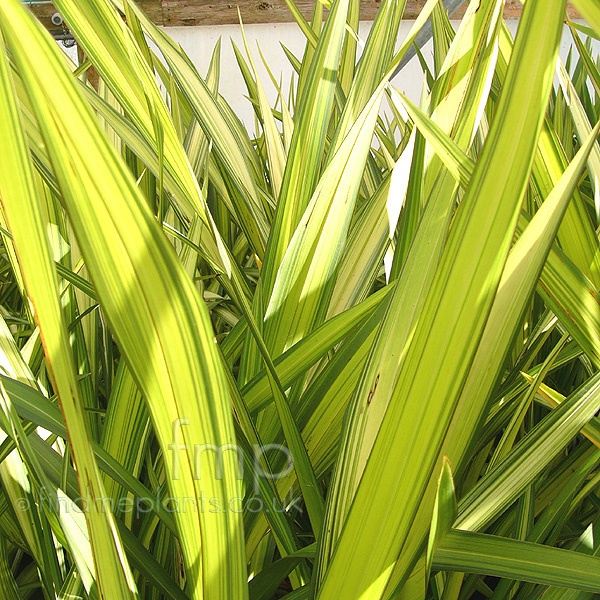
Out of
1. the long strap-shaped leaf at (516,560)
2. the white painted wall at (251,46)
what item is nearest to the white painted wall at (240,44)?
the white painted wall at (251,46)

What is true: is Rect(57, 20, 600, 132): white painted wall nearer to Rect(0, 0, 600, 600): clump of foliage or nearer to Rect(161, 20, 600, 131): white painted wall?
Rect(161, 20, 600, 131): white painted wall

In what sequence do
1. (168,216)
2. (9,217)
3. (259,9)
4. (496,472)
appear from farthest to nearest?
(259,9)
(168,216)
(496,472)
(9,217)

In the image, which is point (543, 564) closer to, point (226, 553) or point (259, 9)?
point (226, 553)

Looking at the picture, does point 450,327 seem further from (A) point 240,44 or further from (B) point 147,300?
(A) point 240,44

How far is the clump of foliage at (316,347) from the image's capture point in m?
0.14

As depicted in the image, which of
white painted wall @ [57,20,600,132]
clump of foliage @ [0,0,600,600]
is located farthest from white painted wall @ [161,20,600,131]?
clump of foliage @ [0,0,600,600]

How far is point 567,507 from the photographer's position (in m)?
0.29

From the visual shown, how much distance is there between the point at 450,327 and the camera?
0.15 m

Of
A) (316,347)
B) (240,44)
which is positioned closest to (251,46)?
(240,44)

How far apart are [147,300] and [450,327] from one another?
0.26 feet

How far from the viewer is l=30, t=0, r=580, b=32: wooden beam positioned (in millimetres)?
3488

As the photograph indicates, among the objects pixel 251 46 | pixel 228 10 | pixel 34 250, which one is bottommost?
pixel 34 250

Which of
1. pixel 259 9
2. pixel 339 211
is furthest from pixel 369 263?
pixel 259 9

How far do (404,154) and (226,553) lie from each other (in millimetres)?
235
